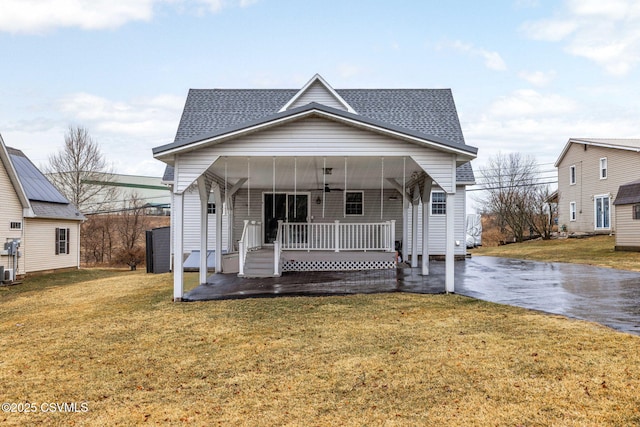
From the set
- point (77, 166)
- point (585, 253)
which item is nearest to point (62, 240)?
point (77, 166)

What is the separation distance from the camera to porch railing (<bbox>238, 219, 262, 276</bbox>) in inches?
542

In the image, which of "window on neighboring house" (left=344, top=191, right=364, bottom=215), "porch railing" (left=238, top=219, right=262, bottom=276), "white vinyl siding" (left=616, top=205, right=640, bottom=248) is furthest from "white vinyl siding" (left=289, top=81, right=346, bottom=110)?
"white vinyl siding" (left=616, top=205, right=640, bottom=248)

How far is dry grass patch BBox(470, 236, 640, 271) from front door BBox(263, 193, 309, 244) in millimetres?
10919

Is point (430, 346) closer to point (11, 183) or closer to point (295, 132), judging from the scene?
A: point (295, 132)

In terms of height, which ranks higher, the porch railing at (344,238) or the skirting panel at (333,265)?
the porch railing at (344,238)

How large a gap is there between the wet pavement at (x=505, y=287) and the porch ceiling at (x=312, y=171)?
2.91 metres

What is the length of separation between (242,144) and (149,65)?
421 inches

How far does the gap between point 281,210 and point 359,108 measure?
19.8ft

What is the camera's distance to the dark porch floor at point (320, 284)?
10742mm

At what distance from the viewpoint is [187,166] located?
1025 cm

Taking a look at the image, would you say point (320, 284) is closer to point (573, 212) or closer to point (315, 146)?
point (315, 146)

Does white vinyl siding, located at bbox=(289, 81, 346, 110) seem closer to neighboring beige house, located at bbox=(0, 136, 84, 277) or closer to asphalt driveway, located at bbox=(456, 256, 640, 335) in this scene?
asphalt driveway, located at bbox=(456, 256, 640, 335)

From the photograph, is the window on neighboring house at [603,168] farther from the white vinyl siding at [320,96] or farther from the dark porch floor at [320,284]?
the dark porch floor at [320,284]

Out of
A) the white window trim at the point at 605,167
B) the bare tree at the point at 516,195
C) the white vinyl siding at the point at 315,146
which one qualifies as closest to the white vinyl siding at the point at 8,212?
the white vinyl siding at the point at 315,146
